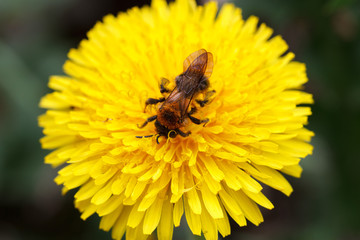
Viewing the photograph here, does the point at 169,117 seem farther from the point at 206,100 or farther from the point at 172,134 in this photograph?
the point at 206,100

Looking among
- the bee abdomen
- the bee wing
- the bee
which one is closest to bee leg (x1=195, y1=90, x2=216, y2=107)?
the bee

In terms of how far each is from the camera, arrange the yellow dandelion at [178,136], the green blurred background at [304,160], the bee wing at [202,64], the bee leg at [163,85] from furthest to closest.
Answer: the green blurred background at [304,160] → the bee leg at [163,85] → the bee wing at [202,64] → the yellow dandelion at [178,136]

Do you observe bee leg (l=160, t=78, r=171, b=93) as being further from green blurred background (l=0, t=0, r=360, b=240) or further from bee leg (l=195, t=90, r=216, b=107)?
green blurred background (l=0, t=0, r=360, b=240)

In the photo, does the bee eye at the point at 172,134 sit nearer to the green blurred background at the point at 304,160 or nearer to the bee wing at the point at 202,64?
the bee wing at the point at 202,64

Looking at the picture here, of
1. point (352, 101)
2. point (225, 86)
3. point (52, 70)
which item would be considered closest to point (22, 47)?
point (52, 70)

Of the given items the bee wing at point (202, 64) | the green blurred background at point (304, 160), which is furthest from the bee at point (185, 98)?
the green blurred background at point (304, 160)

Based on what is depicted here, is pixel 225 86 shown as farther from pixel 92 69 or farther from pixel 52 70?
pixel 52 70

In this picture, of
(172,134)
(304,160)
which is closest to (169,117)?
(172,134)
